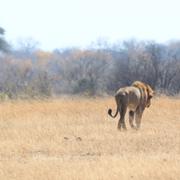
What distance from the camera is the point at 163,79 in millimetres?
42188

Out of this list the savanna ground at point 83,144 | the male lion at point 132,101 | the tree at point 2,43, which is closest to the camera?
the savanna ground at point 83,144

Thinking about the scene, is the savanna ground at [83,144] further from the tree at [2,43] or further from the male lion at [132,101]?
the tree at [2,43]

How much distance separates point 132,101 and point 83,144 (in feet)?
16.1

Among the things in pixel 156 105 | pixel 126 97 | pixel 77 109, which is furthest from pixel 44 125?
pixel 156 105

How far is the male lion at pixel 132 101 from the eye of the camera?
731 inches

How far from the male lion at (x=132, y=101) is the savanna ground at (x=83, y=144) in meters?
0.40

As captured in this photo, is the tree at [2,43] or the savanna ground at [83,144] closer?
the savanna ground at [83,144]

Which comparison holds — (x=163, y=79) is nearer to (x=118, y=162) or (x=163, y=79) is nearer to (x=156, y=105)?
(x=156, y=105)

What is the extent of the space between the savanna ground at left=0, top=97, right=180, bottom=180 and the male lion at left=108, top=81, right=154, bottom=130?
40 centimetres

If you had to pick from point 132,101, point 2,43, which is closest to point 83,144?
point 132,101

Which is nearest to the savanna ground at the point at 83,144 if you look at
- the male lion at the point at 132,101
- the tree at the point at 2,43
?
the male lion at the point at 132,101

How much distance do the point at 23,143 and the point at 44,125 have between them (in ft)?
15.5

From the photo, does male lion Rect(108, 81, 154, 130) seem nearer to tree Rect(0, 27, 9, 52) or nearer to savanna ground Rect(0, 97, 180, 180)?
savanna ground Rect(0, 97, 180, 180)

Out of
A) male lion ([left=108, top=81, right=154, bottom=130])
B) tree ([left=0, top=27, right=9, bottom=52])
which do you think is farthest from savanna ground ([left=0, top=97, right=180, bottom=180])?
tree ([left=0, top=27, right=9, bottom=52])
